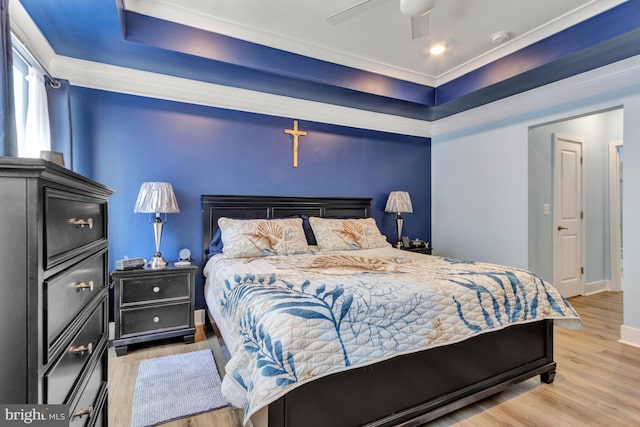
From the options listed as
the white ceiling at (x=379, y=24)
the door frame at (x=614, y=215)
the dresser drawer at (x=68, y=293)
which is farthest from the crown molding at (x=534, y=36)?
the dresser drawer at (x=68, y=293)

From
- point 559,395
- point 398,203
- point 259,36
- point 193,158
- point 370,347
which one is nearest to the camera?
point 370,347

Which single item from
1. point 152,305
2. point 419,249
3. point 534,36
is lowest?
point 152,305

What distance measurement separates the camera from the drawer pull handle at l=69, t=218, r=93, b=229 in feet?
3.10

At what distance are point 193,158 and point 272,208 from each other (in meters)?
0.97

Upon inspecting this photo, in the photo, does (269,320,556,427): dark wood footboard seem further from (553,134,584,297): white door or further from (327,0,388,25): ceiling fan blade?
(553,134,584,297): white door

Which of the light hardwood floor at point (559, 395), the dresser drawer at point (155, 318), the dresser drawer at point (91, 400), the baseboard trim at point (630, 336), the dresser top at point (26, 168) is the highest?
the dresser top at point (26, 168)

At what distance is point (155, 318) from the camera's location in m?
2.70

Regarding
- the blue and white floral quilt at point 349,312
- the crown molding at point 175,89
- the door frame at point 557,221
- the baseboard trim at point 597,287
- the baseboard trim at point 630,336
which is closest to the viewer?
the blue and white floral quilt at point 349,312

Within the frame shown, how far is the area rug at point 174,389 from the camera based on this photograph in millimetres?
1815

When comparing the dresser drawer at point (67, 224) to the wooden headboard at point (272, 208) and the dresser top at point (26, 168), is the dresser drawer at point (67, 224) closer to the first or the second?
the dresser top at point (26, 168)

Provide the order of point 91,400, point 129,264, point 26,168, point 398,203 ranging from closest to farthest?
point 26,168, point 91,400, point 129,264, point 398,203

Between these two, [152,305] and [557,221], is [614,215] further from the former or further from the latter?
[152,305]

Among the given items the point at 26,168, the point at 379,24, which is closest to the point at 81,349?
the point at 26,168

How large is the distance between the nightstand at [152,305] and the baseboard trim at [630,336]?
3793mm
